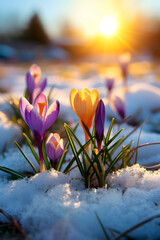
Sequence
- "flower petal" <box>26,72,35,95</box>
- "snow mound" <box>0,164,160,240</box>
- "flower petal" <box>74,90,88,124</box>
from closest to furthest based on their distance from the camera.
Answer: "snow mound" <box>0,164,160,240</box> → "flower petal" <box>74,90,88,124</box> → "flower petal" <box>26,72,35,95</box>

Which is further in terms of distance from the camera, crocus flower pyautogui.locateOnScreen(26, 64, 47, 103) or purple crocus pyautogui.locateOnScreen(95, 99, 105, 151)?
crocus flower pyautogui.locateOnScreen(26, 64, 47, 103)

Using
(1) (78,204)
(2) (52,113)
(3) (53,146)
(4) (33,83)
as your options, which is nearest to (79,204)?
(1) (78,204)

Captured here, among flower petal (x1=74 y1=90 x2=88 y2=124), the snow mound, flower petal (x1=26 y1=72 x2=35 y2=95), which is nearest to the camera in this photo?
the snow mound

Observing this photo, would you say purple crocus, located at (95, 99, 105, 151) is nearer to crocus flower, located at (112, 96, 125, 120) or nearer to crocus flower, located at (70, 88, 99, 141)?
crocus flower, located at (70, 88, 99, 141)

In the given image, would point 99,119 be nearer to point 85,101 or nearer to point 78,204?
point 85,101

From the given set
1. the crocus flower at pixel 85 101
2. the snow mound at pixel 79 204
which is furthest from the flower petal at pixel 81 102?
the snow mound at pixel 79 204

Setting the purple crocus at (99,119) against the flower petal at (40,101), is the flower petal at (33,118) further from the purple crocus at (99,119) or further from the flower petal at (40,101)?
the purple crocus at (99,119)

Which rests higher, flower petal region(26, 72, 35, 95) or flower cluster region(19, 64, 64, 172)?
flower petal region(26, 72, 35, 95)

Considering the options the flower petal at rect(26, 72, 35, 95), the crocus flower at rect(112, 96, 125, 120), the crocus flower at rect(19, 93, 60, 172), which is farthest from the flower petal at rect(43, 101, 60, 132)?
the crocus flower at rect(112, 96, 125, 120)
